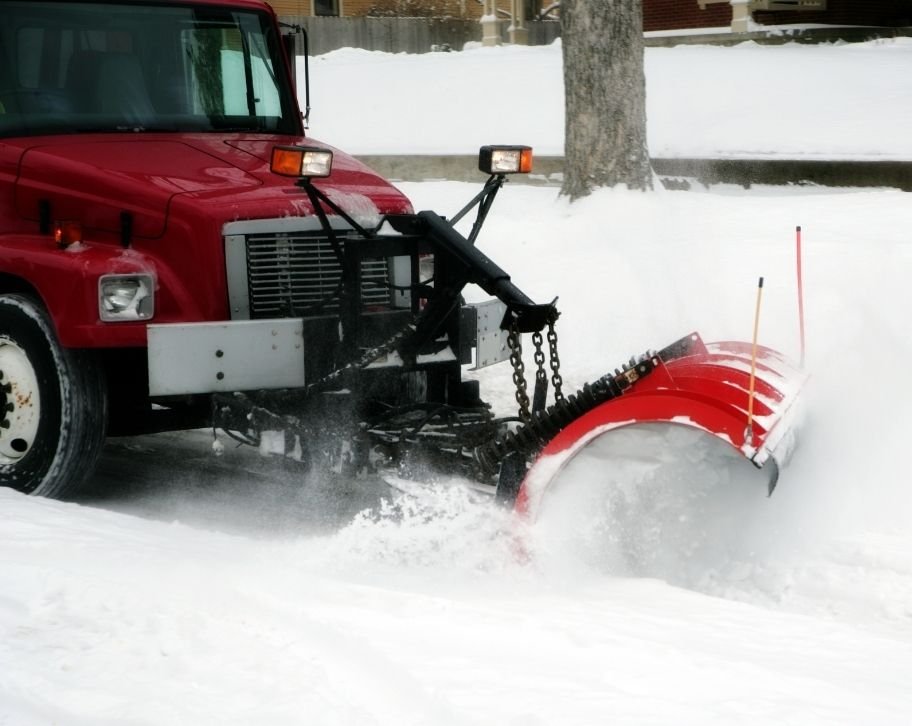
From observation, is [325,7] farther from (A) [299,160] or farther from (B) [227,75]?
(A) [299,160]

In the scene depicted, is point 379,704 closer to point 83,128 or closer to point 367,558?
point 367,558

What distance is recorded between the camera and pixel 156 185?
5535 millimetres

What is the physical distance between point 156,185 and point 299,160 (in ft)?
2.76

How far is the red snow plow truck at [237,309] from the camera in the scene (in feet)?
17.0

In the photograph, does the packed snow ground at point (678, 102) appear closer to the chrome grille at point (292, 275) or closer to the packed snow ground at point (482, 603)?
the packed snow ground at point (482, 603)

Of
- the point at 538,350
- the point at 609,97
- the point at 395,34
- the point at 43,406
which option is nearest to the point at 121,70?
the point at 43,406

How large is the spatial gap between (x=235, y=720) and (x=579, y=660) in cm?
99

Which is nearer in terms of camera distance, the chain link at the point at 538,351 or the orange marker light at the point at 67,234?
the chain link at the point at 538,351

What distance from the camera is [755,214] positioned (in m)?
11.1

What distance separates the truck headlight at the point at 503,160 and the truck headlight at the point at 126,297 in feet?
4.76

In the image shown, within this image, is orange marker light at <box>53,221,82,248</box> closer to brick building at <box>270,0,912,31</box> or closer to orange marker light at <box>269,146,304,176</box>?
orange marker light at <box>269,146,304,176</box>

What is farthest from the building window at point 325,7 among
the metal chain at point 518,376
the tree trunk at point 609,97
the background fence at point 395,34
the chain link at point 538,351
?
the metal chain at point 518,376

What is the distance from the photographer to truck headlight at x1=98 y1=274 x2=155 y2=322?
538 centimetres

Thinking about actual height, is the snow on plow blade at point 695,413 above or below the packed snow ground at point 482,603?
above
